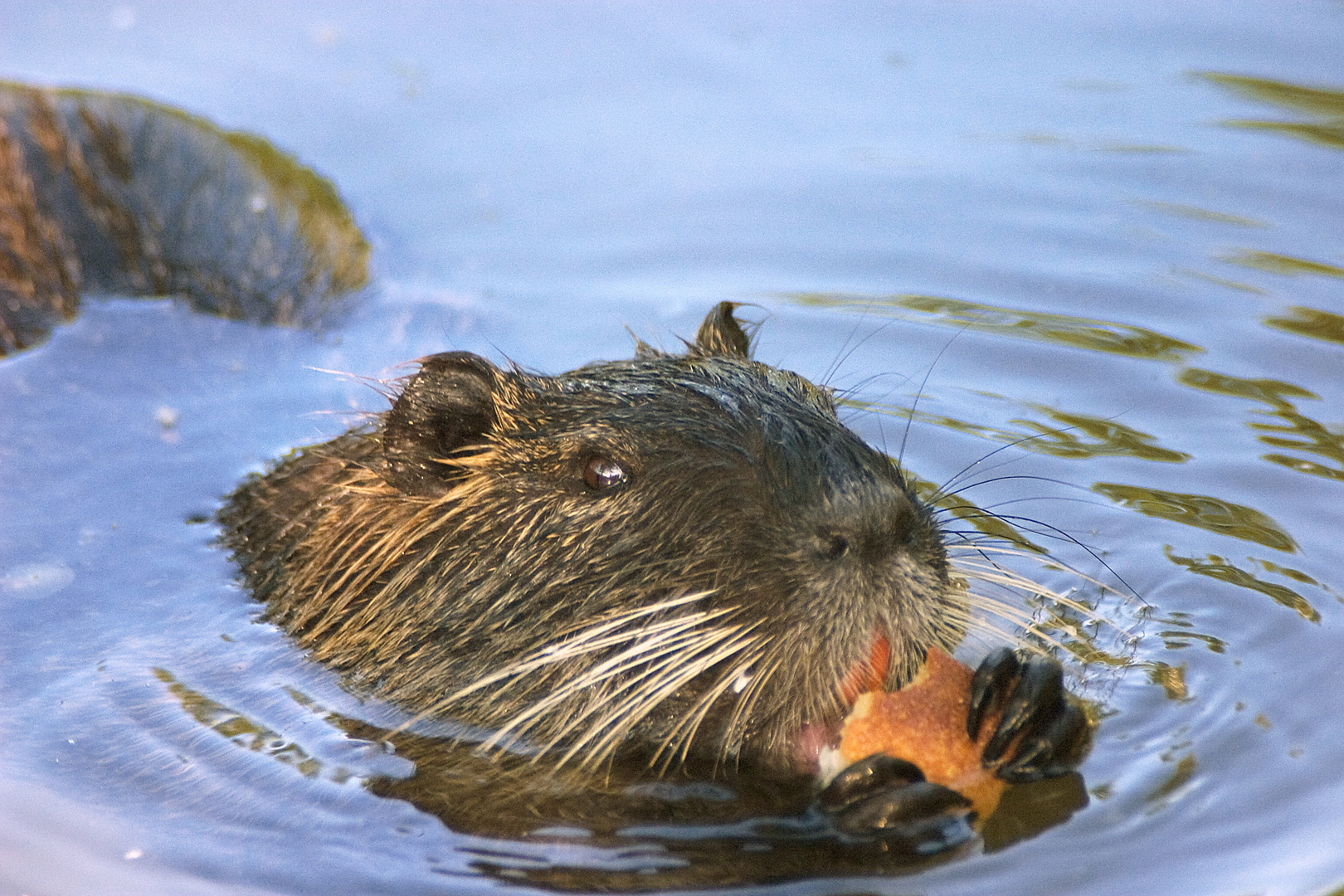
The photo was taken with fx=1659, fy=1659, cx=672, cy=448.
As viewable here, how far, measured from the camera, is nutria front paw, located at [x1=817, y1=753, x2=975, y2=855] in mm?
3184

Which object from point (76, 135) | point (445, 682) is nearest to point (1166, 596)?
point (445, 682)

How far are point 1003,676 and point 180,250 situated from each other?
3732 mm

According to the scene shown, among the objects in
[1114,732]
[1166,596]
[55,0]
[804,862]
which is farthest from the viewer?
[55,0]

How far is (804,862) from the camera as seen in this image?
3223 mm

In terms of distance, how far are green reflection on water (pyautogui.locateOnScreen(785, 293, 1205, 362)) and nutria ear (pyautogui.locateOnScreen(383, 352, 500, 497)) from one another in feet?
8.46

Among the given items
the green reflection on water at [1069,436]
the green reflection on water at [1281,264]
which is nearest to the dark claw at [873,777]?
the green reflection on water at [1069,436]

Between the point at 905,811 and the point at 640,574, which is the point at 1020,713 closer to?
the point at 905,811

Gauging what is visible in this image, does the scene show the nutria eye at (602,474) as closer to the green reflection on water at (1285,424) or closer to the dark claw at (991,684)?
the dark claw at (991,684)

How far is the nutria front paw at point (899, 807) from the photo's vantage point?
318cm

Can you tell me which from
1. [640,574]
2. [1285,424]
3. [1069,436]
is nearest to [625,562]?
[640,574]

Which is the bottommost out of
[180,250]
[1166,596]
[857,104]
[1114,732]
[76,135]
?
[1114,732]

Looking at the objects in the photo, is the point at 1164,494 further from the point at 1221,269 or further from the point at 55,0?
the point at 55,0

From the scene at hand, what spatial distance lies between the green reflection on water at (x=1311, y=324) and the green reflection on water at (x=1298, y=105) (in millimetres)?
1436

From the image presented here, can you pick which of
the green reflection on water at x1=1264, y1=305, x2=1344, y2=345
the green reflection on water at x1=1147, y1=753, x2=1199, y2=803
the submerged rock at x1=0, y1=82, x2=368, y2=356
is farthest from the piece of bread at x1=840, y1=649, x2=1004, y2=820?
the submerged rock at x1=0, y1=82, x2=368, y2=356
